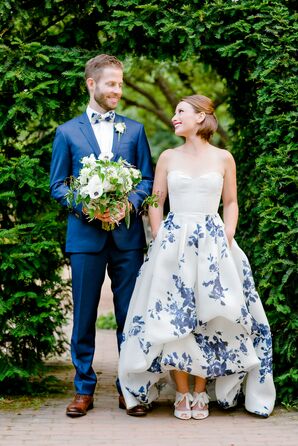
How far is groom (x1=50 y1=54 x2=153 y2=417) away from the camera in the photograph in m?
5.39

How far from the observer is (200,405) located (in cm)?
546

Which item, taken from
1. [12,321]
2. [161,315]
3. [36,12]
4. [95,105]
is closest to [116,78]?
[95,105]

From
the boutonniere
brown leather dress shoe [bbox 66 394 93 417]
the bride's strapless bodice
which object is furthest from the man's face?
brown leather dress shoe [bbox 66 394 93 417]

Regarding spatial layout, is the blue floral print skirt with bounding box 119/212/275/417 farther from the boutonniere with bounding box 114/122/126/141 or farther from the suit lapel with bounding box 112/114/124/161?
the boutonniere with bounding box 114/122/126/141

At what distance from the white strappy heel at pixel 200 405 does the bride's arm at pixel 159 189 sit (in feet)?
4.00

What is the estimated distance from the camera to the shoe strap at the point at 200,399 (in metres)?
5.46

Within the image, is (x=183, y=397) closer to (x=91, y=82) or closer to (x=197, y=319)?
(x=197, y=319)

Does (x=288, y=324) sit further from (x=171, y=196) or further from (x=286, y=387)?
(x=171, y=196)

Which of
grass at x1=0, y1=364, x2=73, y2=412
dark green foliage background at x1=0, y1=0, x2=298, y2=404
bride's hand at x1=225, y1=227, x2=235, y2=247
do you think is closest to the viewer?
bride's hand at x1=225, y1=227, x2=235, y2=247

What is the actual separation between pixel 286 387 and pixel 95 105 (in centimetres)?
256

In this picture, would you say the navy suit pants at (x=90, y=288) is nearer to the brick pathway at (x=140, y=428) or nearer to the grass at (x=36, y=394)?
the brick pathway at (x=140, y=428)

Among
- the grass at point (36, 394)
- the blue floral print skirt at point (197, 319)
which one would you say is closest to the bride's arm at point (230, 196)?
the blue floral print skirt at point (197, 319)

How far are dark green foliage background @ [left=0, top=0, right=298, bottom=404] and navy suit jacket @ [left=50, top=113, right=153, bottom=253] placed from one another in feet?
1.70

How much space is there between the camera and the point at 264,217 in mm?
5707
